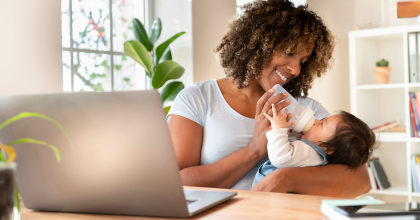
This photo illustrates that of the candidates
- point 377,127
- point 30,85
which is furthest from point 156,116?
Answer: point 377,127

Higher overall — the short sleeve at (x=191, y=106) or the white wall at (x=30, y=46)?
the white wall at (x=30, y=46)

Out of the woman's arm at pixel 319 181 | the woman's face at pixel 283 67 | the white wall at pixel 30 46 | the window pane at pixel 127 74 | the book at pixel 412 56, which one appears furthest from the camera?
the window pane at pixel 127 74

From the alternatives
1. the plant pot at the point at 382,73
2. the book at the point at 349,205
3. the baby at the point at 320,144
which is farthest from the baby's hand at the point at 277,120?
the plant pot at the point at 382,73

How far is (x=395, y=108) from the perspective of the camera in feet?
10.1

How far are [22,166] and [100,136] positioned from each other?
21 cm

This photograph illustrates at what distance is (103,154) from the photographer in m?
0.63

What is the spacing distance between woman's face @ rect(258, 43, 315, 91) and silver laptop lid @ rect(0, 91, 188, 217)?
94 cm

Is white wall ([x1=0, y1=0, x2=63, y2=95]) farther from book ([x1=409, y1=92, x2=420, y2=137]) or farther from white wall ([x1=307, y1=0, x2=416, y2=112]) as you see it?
book ([x1=409, y1=92, x2=420, y2=137])

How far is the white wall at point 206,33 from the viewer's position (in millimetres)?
2863

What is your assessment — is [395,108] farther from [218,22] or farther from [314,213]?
[314,213]

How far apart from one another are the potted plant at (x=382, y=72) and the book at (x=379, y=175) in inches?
26.5

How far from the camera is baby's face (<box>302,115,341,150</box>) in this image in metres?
1.34

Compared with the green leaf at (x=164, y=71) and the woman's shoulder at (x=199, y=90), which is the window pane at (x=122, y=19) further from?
the woman's shoulder at (x=199, y=90)

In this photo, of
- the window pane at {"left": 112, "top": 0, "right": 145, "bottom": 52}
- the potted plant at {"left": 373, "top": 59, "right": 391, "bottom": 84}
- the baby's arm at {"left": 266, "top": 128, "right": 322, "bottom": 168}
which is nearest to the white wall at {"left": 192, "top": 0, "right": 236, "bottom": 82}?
the window pane at {"left": 112, "top": 0, "right": 145, "bottom": 52}
